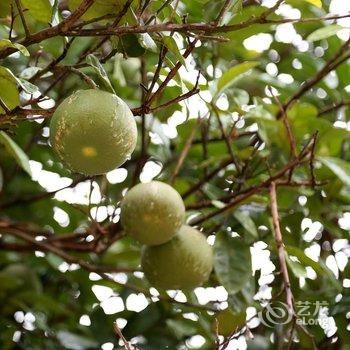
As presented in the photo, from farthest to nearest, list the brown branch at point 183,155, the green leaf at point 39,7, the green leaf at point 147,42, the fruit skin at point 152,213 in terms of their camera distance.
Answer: the brown branch at point 183,155 < the fruit skin at point 152,213 < the green leaf at point 39,7 < the green leaf at point 147,42

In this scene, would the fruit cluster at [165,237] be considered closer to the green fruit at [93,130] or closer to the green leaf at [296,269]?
the green leaf at [296,269]

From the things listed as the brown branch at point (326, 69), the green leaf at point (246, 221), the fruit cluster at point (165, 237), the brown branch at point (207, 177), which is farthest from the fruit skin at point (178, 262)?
the brown branch at point (326, 69)

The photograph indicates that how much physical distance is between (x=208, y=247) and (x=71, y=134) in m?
0.54

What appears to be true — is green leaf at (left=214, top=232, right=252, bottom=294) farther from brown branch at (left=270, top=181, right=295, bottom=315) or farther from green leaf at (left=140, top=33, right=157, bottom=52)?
green leaf at (left=140, top=33, right=157, bottom=52)

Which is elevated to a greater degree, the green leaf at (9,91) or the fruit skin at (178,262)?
the green leaf at (9,91)

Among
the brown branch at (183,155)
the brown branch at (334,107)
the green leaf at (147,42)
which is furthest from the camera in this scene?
the brown branch at (334,107)

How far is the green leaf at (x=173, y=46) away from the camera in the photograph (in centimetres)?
96

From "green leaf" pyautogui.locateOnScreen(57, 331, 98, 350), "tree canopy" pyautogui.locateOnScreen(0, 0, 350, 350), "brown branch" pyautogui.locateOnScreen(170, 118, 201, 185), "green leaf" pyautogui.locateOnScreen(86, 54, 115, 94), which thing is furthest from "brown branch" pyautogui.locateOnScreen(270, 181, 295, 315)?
"green leaf" pyautogui.locateOnScreen(57, 331, 98, 350)

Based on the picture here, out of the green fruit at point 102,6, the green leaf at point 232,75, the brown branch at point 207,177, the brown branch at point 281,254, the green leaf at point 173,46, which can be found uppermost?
the green fruit at point 102,6

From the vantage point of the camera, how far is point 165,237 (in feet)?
4.29

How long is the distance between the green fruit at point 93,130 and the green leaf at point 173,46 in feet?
0.32

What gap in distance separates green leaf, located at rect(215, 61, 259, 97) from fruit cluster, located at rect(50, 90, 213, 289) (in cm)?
25

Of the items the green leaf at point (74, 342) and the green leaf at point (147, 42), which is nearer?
the green leaf at point (147, 42)

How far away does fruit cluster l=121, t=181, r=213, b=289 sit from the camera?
4.18 ft
